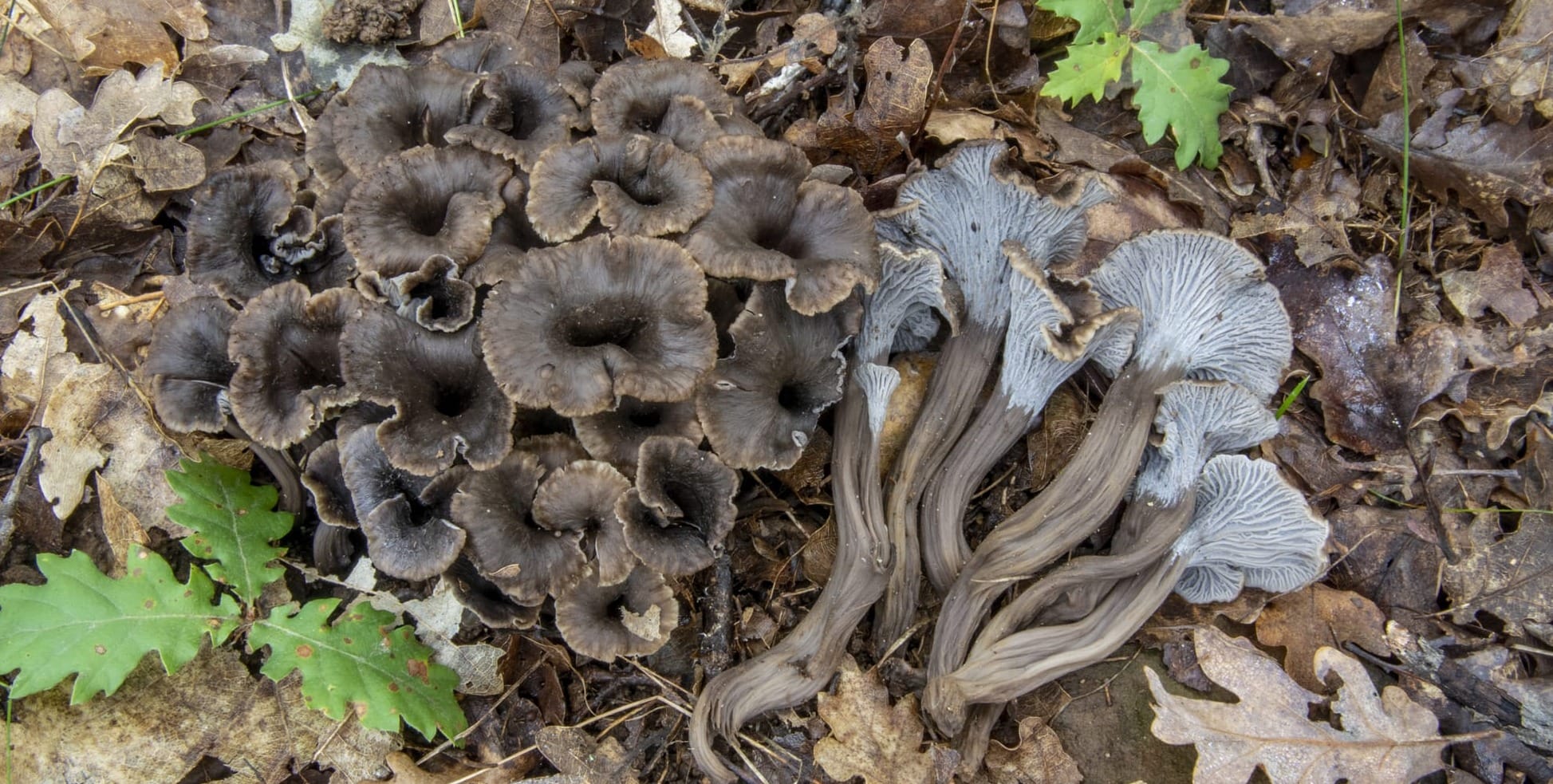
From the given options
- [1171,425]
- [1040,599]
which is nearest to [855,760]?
[1040,599]

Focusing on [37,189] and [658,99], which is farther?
[37,189]

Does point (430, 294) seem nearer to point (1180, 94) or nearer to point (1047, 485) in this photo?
point (1047, 485)

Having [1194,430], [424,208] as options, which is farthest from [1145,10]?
[424,208]

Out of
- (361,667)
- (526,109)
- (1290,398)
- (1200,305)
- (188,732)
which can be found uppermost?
(526,109)

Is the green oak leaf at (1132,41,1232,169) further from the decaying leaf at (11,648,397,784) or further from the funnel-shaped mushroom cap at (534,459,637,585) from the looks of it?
the decaying leaf at (11,648,397,784)

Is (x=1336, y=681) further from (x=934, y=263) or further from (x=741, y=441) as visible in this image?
(x=741, y=441)

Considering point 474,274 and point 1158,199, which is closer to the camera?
point 474,274
